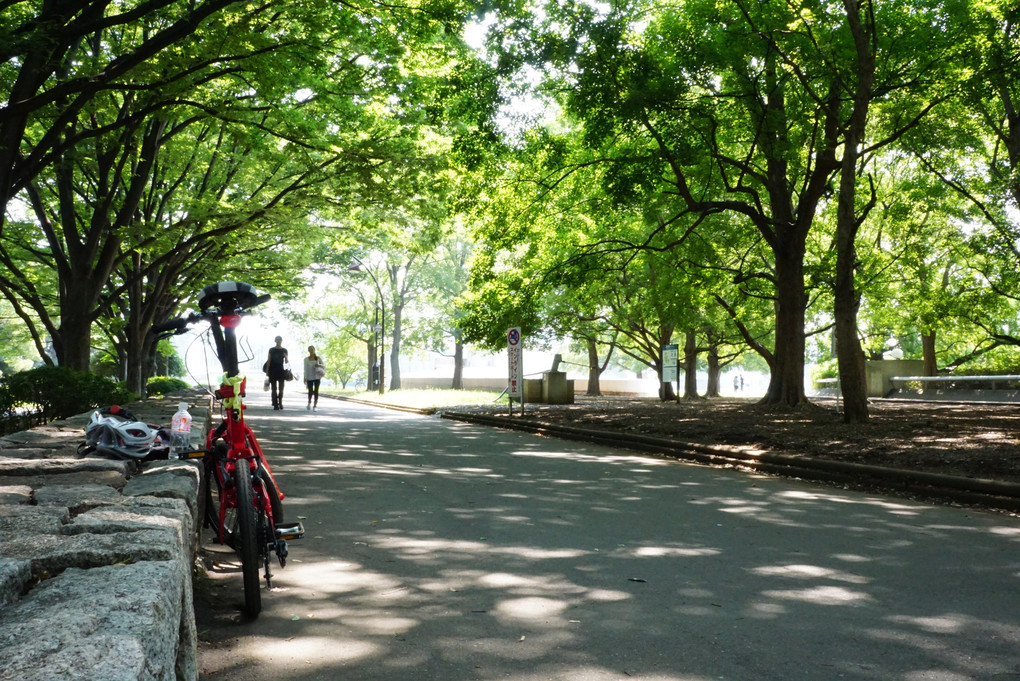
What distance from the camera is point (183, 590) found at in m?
2.96

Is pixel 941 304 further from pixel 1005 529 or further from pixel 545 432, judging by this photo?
pixel 1005 529

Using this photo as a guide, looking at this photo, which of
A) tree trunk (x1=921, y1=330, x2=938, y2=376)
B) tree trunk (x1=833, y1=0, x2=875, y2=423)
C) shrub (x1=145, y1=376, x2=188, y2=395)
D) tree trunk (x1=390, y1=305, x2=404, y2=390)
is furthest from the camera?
tree trunk (x1=390, y1=305, x2=404, y2=390)

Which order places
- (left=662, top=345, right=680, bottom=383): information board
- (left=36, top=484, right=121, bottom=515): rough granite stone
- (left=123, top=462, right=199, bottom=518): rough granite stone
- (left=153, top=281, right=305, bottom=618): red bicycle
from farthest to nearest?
(left=662, top=345, right=680, bottom=383): information board < (left=153, top=281, right=305, bottom=618): red bicycle < (left=123, top=462, right=199, bottom=518): rough granite stone < (left=36, top=484, right=121, bottom=515): rough granite stone

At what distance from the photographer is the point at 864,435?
1264 centimetres

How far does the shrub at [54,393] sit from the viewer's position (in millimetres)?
13031

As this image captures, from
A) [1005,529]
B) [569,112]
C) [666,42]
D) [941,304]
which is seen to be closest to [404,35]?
[569,112]

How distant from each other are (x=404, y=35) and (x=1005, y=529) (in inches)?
474

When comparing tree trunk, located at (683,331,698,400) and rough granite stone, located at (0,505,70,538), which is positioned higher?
tree trunk, located at (683,331,698,400)

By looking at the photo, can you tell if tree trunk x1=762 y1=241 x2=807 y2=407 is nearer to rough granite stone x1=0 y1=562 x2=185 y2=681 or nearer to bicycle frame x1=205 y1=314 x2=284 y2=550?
bicycle frame x1=205 y1=314 x2=284 y2=550

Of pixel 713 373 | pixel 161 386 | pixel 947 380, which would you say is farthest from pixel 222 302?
pixel 713 373

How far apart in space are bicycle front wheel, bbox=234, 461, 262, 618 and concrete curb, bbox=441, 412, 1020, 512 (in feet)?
22.9

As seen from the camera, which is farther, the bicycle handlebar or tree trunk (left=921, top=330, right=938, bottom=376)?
tree trunk (left=921, top=330, right=938, bottom=376)

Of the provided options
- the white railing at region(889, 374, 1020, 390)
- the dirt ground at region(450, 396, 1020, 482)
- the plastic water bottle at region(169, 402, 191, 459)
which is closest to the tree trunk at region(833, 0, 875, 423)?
the dirt ground at region(450, 396, 1020, 482)

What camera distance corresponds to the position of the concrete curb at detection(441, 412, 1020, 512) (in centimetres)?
840
